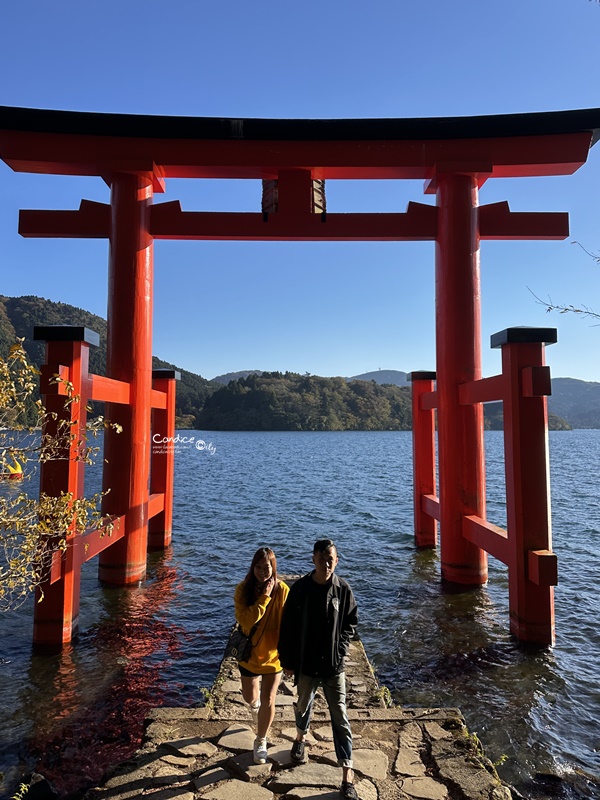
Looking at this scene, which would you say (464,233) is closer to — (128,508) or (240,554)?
(128,508)

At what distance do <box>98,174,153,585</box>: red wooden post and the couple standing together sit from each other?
5.40m

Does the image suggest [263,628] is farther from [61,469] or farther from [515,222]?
[515,222]

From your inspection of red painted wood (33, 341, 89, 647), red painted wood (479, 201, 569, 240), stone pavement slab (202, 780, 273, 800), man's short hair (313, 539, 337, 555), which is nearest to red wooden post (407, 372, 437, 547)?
red painted wood (479, 201, 569, 240)

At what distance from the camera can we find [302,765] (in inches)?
146

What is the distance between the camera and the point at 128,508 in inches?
344

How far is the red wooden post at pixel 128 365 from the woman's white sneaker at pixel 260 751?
555cm

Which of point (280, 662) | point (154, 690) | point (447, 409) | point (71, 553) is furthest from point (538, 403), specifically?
point (71, 553)

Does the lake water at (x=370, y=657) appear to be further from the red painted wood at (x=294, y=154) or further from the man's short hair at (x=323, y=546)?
the red painted wood at (x=294, y=154)

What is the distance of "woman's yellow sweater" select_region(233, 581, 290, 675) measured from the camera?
377 cm

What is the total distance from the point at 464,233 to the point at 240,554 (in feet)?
26.6

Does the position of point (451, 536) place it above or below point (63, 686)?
above

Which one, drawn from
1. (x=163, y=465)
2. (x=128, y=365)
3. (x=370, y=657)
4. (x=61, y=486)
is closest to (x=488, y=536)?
(x=370, y=657)

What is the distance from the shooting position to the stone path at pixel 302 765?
3.45 metres

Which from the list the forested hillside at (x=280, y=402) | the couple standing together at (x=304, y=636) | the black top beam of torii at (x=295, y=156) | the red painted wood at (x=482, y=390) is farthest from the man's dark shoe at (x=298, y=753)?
the forested hillside at (x=280, y=402)
